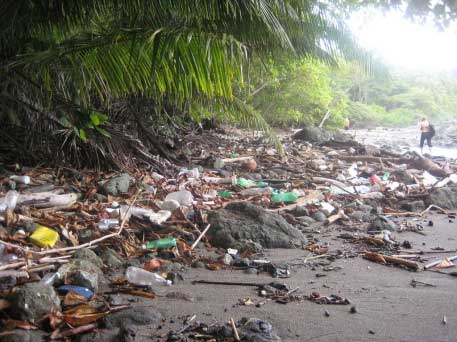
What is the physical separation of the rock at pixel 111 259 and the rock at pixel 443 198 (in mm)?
3911

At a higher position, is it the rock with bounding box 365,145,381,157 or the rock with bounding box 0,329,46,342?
the rock with bounding box 0,329,46,342

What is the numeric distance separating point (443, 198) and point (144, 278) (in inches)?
161

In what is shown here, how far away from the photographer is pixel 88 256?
2.75 metres

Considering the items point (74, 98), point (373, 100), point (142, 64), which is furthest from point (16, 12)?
point (373, 100)

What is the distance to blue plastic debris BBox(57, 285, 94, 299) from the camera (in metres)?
2.28

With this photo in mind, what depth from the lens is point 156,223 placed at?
11.8 feet

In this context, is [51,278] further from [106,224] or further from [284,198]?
[284,198]

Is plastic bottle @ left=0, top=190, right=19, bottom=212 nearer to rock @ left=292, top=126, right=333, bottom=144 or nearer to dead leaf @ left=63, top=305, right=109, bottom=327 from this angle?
dead leaf @ left=63, top=305, right=109, bottom=327

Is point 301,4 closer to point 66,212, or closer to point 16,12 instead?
point 16,12

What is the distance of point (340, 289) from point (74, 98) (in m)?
3.44

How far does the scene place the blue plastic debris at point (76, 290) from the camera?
7.48 ft

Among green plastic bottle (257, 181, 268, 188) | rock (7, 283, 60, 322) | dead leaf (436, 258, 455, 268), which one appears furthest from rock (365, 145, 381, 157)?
rock (7, 283, 60, 322)

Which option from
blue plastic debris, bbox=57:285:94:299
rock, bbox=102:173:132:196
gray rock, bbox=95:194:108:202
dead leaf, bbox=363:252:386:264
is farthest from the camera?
rock, bbox=102:173:132:196

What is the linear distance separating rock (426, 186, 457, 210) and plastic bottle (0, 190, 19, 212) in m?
4.47
